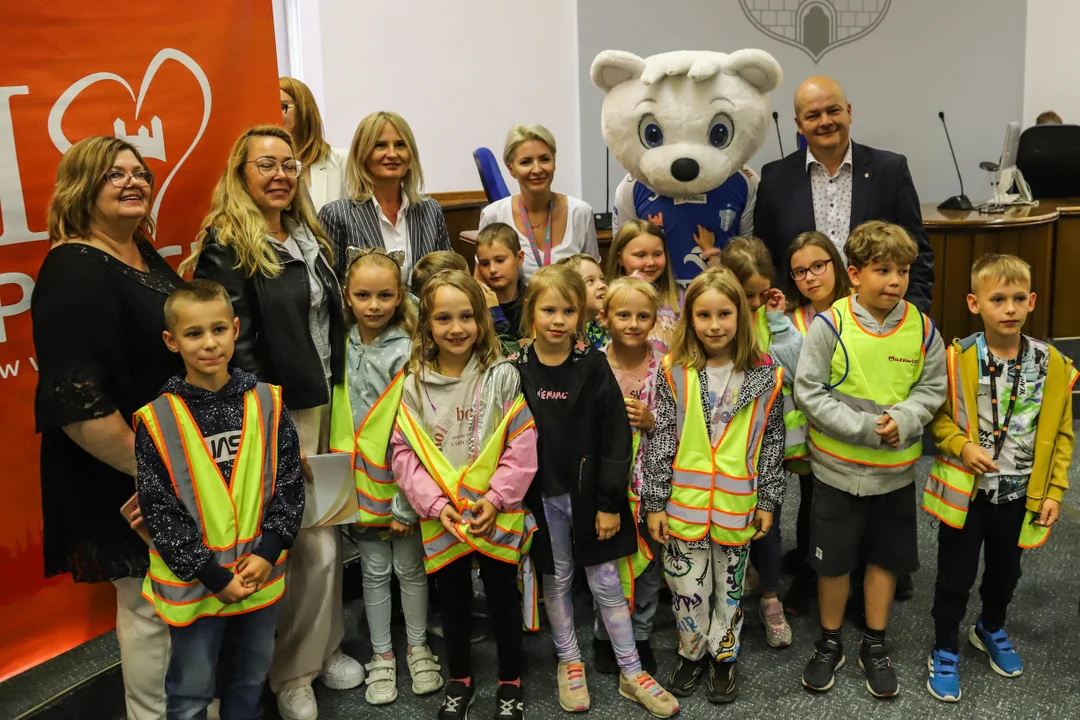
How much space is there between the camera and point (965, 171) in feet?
22.0

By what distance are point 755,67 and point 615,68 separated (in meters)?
0.47

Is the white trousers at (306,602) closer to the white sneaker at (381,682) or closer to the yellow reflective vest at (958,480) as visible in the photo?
the white sneaker at (381,682)

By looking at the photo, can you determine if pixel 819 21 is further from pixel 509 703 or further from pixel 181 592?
pixel 181 592

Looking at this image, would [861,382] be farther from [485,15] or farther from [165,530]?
[485,15]

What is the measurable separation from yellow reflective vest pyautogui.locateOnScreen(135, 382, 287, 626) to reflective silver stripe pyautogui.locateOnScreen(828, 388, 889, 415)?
133 cm

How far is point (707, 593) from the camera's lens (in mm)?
2305

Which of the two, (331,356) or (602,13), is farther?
(602,13)

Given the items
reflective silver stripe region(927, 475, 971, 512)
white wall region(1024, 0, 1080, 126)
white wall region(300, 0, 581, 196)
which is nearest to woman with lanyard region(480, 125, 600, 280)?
reflective silver stripe region(927, 475, 971, 512)

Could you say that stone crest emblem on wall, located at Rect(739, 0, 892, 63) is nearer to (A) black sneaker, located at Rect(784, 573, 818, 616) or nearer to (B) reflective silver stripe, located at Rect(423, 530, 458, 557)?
(A) black sneaker, located at Rect(784, 573, 818, 616)

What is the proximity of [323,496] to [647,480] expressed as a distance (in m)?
0.79

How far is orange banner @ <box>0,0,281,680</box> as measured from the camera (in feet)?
6.66

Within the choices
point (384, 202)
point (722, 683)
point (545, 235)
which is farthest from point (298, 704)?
point (545, 235)

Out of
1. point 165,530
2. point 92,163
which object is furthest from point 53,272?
point 165,530

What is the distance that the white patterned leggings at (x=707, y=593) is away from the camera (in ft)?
7.48
